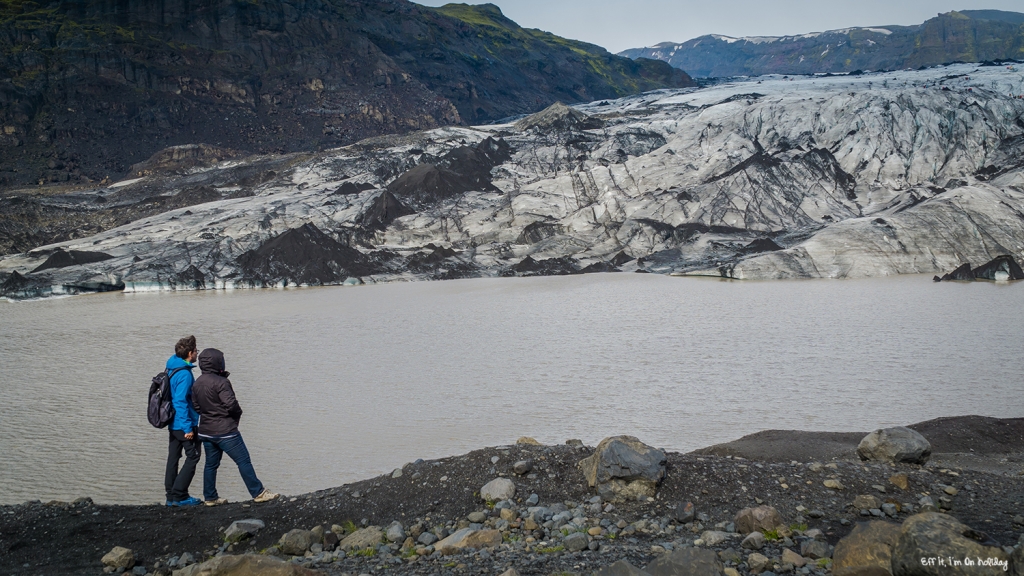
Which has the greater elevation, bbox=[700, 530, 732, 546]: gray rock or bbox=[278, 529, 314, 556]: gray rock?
bbox=[700, 530, 732, 546]: gray rock

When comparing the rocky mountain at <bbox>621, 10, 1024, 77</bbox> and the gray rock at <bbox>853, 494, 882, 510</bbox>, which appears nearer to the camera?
the gray rock at <bbox>853, 494, 882, 510</bbox>

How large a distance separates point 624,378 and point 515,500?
5.95 metres

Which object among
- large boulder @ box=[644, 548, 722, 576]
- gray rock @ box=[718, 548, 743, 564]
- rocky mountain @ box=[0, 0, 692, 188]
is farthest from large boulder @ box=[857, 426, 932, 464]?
rocky mountain @ box=[0, 0, 692, 188]

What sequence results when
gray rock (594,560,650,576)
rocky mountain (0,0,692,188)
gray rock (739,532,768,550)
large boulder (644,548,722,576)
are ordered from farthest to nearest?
rocky mountain (0,0,692,188), gray rock (739,532,768,550), large boulder (644,548,722,576), gray rock (594,560,650,576)

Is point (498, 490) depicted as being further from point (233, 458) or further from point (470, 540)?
point (233, 458)

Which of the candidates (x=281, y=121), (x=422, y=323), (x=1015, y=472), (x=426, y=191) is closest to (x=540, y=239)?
(x=426, y=191)

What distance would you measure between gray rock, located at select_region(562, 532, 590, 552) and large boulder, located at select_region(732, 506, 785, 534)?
1012 mm

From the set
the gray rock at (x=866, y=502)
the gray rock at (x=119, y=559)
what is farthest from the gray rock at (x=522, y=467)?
the gray rock at (x=119, y=559)

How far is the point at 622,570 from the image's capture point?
12.1 ft

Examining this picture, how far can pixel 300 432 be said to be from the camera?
8.88 meters

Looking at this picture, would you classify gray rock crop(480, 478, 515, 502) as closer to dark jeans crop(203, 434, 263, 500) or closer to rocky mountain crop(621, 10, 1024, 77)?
dark jeans crop(203, 434, 263, 500)

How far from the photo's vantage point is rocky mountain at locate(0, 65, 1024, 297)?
26.7 meters

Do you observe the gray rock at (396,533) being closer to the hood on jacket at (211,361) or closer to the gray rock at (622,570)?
the gray rock at (622,570)

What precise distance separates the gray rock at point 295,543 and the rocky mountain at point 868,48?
241 feet
